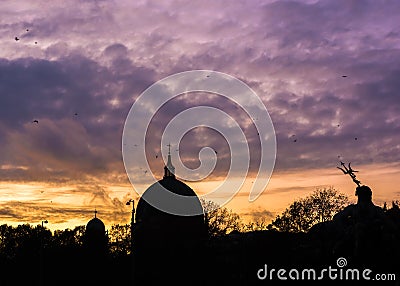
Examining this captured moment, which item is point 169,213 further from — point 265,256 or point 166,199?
point 265,256

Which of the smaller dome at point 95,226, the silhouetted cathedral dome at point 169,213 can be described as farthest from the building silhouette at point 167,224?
the smaller dome at point 95,226

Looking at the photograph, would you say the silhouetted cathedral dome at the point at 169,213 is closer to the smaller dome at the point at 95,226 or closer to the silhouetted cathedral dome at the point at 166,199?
the silhouetted cathedral dome at the point at 166,199

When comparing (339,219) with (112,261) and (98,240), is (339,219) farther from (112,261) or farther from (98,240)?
(98,240)

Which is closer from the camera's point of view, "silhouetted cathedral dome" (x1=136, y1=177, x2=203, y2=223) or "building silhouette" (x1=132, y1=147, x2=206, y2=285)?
"building silhouette" (x1=132, y1=147, x2=206, y2=285)

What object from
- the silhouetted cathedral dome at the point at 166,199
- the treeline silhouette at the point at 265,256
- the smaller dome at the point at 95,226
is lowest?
the treeline silhouette at the point at 265,256

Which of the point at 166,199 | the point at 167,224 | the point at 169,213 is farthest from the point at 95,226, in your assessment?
the point at 167,224

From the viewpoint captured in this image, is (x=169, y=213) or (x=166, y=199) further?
(x=166, y=199)

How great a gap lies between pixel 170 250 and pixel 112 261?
207 inches

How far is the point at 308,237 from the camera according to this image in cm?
4466

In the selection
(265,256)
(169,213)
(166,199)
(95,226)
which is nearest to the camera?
(265,256)

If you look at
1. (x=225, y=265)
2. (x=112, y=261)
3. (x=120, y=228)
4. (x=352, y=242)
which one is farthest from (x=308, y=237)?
(x=120, y=228)

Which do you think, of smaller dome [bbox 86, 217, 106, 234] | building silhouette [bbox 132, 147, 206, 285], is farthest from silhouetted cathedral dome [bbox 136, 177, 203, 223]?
smaller dome [bbox 86, 217, 106, 234]

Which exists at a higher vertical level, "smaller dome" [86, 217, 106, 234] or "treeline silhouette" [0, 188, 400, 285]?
"smaller dome" [86, 217, 106, 234]

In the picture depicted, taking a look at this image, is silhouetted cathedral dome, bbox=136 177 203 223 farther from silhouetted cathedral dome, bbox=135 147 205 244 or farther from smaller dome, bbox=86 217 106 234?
smaller dome, bbox=86 217 106 234
